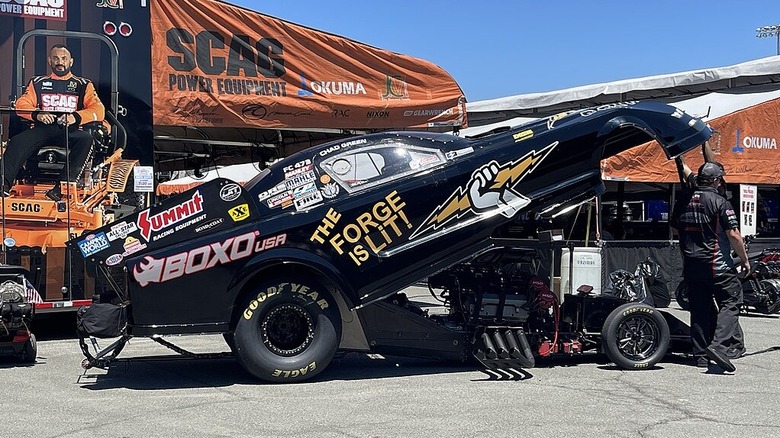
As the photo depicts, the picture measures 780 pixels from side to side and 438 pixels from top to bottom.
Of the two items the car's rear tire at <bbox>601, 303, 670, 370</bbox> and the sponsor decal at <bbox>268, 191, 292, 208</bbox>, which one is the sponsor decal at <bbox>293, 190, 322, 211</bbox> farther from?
the car's rear tire at <bbox>601, 303, 670, 370</bbox>

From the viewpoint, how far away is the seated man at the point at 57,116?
881 centimetres

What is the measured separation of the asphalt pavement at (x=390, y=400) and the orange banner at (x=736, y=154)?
639cm

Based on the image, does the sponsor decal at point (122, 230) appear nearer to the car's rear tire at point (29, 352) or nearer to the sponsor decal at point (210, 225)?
the sponsor decal at point (210, 225)

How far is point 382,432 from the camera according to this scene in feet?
18.2

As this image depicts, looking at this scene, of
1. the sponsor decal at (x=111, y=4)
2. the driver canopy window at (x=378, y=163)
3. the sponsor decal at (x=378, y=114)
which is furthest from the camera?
the sponsor decal at (x=378, y=114)

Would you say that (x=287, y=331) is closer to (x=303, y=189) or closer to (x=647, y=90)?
(x=303, y=189)

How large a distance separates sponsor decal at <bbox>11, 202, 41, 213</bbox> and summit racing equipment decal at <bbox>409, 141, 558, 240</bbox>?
4.26 m

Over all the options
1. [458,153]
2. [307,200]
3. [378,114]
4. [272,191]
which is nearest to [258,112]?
[378,114]

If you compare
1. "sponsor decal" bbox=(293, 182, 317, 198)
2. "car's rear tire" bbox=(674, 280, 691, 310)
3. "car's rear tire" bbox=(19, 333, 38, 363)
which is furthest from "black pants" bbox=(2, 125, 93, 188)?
"car's rear tire" bbox=(674, 280, 691, 310)

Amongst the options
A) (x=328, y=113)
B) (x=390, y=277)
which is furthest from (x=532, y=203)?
(x=328, y=113)

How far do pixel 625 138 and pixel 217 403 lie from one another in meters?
4.50

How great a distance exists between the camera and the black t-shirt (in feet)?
25.7

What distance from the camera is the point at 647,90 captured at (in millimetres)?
20484

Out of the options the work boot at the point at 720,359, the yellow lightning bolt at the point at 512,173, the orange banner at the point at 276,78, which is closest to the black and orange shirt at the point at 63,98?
the orange banner at the point at 276,78
